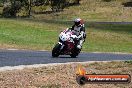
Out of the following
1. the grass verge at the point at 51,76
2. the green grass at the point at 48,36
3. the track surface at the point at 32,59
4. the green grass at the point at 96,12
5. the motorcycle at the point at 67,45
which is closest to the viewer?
the grass verge at the point at 51,76

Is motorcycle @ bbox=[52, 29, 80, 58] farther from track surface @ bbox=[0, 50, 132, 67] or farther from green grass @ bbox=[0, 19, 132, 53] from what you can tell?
green grass @ bbox=[0, 19, 132, 53]

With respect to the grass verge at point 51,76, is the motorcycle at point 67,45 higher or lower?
lower

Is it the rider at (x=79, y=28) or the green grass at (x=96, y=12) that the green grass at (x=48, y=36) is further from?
the green grass at (x=96, y=12)

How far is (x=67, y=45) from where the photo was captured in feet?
65.3

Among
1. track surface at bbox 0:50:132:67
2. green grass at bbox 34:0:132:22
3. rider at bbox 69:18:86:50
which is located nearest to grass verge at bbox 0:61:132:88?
track surface at bbox 0:50:132:67

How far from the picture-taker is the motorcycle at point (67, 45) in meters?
19.7

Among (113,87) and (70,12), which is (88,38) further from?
(70,12)

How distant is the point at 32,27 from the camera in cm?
4334

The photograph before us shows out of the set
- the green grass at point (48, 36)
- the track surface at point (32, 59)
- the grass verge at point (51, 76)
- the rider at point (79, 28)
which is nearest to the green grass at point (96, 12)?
the green grass at point (48, 36)

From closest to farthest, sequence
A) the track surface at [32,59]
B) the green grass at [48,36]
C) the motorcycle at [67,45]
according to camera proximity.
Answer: the track surface at [32,59] < the motorcycle at [67,45] < the green grass at [48,36]

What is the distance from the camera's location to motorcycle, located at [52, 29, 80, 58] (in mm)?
19688

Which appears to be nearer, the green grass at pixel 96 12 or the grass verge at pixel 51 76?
the grass verge at pixel 51 76

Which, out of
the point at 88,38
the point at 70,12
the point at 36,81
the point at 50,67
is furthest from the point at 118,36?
the point at 70,12

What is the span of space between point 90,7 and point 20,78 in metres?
80.0
